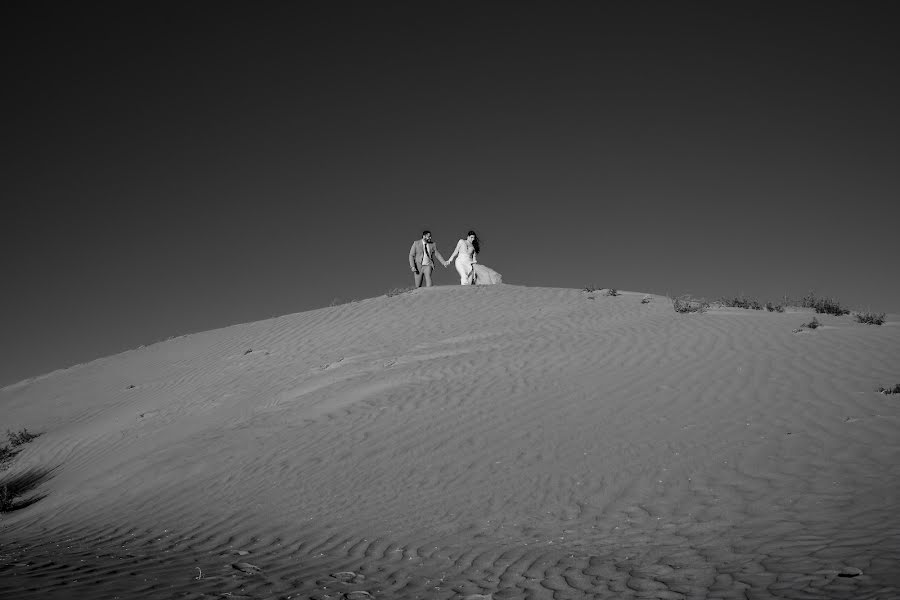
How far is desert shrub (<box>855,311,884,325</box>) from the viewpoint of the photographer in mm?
10836

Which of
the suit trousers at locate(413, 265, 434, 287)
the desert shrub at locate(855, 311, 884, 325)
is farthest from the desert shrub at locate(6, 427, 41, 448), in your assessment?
the desert shrub at locate(855, 311, 884, 325)

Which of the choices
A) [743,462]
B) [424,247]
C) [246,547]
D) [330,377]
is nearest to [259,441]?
[330,377]

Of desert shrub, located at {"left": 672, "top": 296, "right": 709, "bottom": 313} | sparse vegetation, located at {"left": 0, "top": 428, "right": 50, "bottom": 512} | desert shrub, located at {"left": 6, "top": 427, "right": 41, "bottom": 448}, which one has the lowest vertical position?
sparse vegetation, located at {"left": 0, "top": 428, "right": 50, "bottom": 512}

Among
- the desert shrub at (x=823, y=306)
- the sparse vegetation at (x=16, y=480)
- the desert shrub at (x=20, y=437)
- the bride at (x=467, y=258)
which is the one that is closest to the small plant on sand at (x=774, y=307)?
the desert shrub at (x=823, y=306)

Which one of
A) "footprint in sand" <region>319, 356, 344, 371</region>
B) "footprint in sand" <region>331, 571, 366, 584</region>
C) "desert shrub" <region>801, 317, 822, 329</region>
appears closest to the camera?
"footprint in sand" <region>331, 571, 366, 584</region>

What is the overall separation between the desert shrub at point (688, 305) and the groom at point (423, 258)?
23.9 feet

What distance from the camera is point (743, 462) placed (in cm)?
599

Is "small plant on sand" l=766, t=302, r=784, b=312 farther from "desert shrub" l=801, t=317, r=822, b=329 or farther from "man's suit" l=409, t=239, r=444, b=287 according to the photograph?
"man's suit" l=409, t=239, r=444, b=287

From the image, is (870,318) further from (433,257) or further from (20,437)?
(20,437)

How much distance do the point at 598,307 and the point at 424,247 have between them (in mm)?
6056

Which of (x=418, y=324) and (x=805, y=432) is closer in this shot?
(x=805, y=432)

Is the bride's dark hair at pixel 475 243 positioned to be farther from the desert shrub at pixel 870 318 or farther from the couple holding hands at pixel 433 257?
the desert shrub at pixel 870 318

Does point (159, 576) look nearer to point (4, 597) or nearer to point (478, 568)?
point (4, 597)

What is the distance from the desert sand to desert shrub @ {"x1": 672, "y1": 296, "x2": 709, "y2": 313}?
42cm
